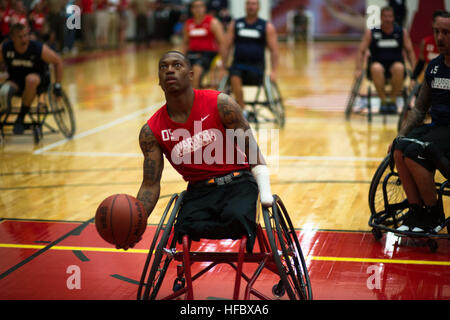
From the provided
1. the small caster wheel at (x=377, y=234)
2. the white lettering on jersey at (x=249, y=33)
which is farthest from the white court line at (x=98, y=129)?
the small caster wheel at (x=377, y=234)

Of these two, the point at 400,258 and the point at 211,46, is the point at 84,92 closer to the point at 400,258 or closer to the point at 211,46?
the point at 211,46

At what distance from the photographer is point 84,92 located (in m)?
12.3

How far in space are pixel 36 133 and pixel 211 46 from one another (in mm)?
2940

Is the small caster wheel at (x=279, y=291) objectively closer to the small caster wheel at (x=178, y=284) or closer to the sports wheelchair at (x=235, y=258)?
the sports wheelchair at (x=235, y=258)

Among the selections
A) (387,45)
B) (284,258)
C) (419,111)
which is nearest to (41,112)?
(387,45)

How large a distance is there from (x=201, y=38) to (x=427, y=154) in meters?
5.98

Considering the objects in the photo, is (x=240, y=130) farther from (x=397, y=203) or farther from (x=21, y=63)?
(x=21, y=63)

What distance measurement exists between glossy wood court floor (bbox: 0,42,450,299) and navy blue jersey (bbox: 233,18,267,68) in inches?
37.1

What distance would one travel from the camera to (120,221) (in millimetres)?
3121

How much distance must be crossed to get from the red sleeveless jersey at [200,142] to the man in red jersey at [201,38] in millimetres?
6013

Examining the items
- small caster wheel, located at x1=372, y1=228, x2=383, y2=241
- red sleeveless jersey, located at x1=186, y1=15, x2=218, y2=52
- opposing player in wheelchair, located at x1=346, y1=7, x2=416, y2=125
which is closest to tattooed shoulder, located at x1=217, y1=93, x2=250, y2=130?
small caster wheel, located at x1=372, y1=228, x2=383, y2=241

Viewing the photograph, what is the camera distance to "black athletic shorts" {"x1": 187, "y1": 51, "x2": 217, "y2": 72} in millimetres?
9469
